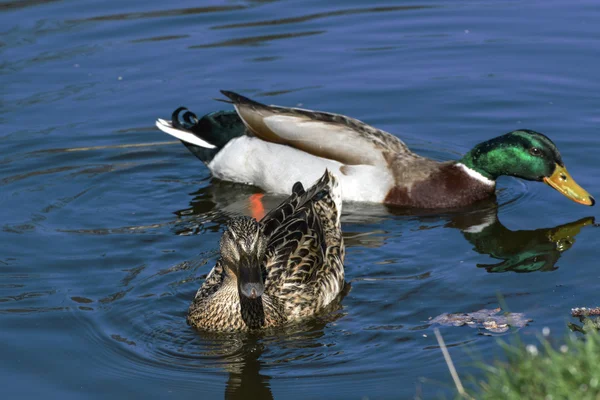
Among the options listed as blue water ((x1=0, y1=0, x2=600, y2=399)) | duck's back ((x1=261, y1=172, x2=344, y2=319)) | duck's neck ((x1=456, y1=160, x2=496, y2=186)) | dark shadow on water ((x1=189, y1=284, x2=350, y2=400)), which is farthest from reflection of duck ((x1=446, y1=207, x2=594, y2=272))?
dark shadow on water ((x1=189, y1=284, x2=350, y2=400))

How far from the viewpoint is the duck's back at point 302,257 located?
278 inches

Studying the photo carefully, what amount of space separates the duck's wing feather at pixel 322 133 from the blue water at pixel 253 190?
51 cm

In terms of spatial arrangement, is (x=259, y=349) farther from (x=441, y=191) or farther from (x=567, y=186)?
(x=567, y=186)

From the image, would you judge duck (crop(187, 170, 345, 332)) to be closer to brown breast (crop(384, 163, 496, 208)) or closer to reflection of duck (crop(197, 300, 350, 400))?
reflection of duck (crop(197, 300, 350, 400))

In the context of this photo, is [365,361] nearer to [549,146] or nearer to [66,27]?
[549,146]

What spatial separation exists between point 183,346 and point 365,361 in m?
1.18

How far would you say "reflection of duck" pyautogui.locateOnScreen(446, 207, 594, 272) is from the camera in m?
7.79

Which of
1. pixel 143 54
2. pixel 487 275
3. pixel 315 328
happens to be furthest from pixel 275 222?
pixel 143 54

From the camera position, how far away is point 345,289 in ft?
24.5

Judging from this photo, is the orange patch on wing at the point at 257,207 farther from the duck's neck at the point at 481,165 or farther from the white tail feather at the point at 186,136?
the duck's neck at the point at 481,165

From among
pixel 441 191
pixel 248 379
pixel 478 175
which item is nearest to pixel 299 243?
pixel 248 379

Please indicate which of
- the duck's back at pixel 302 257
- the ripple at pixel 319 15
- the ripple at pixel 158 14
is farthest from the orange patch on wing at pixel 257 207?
the ripple at pixel 158 14

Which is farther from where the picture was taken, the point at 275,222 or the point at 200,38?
the point at 200,38

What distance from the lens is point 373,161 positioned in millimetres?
9305
